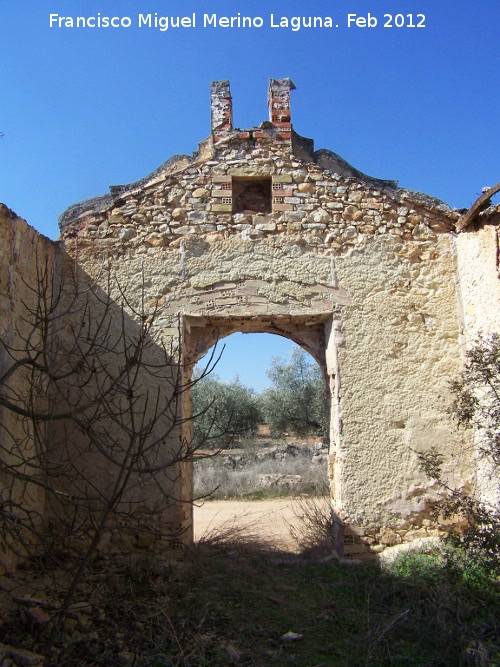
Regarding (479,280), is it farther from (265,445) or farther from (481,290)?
(265,445)

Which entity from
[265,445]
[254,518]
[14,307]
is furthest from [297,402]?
[14,307]

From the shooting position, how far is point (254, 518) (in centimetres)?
884

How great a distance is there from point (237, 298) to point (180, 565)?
2.78 metres

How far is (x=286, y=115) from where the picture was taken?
6.75m

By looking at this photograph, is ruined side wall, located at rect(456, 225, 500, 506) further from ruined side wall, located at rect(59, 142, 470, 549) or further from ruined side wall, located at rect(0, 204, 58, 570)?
ruined side wall, located at rect(0, 204, 58, 570)

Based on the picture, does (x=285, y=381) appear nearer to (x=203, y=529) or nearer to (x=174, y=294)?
(x=203, y=529)

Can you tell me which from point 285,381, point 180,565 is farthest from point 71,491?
point 285,381

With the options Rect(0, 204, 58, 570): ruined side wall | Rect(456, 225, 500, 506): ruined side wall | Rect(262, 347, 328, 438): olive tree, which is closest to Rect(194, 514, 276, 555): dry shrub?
Rect(0, 204, 58, 570): ruined side wall

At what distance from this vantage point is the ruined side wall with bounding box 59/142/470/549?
19.2ft

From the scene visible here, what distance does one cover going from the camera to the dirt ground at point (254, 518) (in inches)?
296

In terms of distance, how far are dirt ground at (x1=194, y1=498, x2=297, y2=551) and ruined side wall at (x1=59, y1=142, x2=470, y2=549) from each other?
1.78 meters

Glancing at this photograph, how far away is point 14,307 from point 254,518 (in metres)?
5.24

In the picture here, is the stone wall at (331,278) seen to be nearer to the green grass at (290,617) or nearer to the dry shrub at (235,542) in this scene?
the green grass at (290,617)

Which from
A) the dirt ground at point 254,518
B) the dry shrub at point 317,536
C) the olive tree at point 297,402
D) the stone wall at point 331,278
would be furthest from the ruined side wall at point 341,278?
the olive tree at point 297,402
